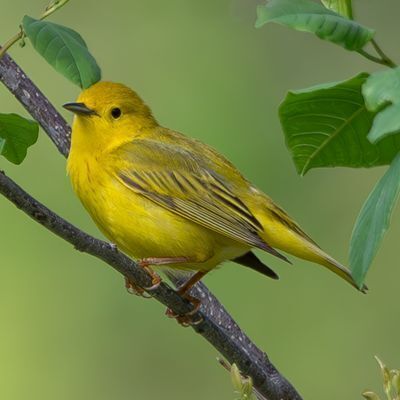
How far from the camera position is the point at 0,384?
6.65 m

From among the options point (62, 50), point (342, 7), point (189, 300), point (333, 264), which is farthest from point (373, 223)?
point (333, 264)

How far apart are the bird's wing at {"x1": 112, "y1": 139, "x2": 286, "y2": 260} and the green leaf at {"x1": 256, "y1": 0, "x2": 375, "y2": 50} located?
6.18 ft

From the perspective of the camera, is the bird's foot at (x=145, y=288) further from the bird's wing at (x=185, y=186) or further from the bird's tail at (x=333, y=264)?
the bird's tail at (x=333, y=264)

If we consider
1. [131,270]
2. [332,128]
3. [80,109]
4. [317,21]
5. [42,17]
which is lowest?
[131,270]

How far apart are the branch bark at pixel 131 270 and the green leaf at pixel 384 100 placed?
89cm

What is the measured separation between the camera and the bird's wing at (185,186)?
162 inches

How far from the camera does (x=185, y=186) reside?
4.34 m

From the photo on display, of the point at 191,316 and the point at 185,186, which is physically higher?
the point at 185,186

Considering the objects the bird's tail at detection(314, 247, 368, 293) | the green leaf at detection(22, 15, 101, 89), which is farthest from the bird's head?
the green leaf at detection(22, 15, 101, 89)

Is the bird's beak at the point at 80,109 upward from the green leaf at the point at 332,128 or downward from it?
upward

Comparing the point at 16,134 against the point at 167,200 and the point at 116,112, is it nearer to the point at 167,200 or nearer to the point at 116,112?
the point at 167,200

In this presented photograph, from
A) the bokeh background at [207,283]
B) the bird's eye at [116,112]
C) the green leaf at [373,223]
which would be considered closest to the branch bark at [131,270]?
the bird's eye at [116,112]

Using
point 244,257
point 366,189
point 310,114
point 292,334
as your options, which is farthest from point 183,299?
point 366,189

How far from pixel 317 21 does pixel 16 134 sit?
2.83 feet
